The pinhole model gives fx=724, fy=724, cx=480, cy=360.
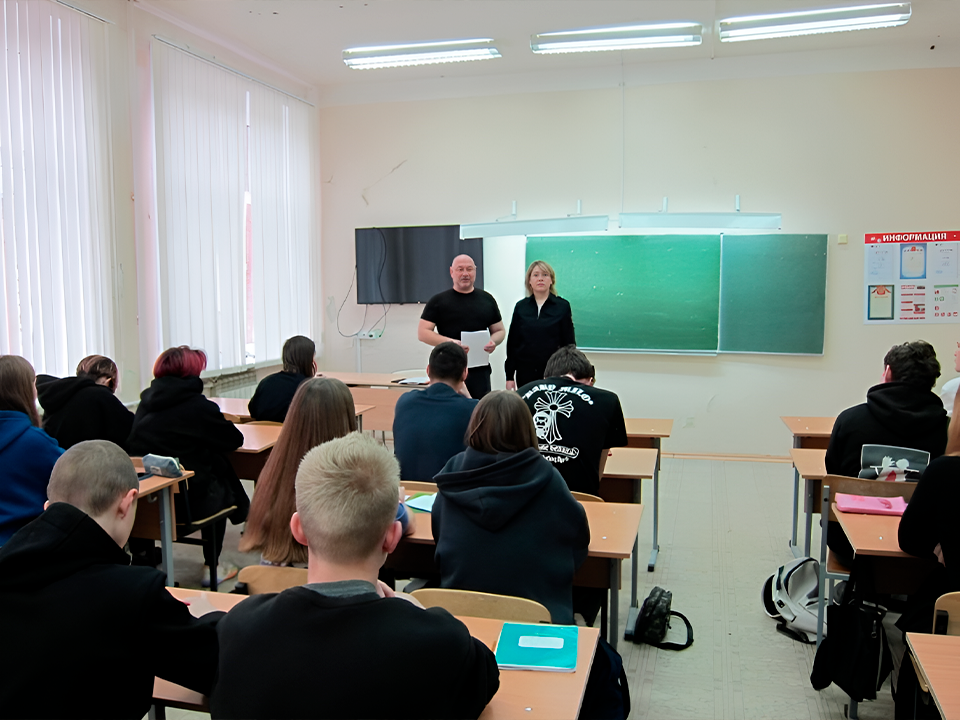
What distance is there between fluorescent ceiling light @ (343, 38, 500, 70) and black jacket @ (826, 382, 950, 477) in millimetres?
4120

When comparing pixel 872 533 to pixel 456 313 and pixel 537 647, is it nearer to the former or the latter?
pixel 537 647

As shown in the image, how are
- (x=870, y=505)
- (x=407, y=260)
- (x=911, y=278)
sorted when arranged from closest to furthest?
1. (x=870, y=505)
2. (x=911, y=278)
3. (x=407, y=260)

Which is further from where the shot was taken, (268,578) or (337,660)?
(268,578)

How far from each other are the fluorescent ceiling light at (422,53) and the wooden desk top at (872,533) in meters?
4.57

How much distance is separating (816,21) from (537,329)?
2987 millimetres

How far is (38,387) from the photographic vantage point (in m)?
3.60

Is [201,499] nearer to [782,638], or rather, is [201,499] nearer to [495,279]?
[782,638]

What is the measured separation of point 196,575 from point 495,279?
4.10 m

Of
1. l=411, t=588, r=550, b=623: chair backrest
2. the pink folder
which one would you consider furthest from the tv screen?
l=411, t=588, r=550, b=623: chair backrest

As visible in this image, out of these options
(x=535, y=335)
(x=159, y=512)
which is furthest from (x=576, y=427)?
(x=535, y=335)

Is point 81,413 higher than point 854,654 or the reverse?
higher

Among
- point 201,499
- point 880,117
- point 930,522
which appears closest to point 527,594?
point 930,522

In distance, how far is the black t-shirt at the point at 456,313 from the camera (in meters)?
5.01

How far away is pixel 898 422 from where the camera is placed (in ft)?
9.81
